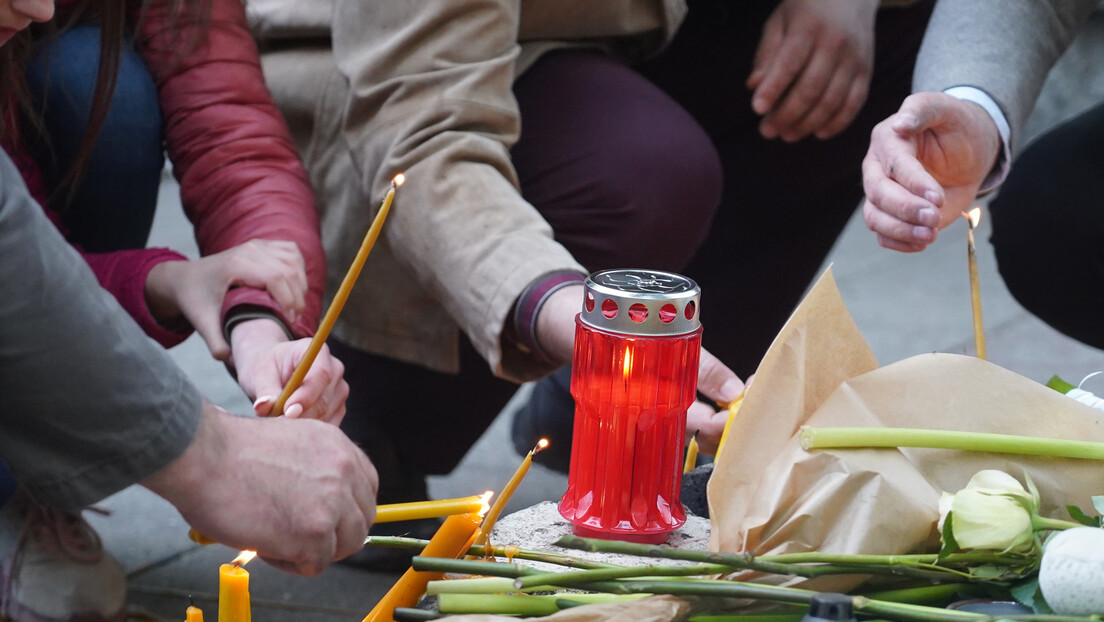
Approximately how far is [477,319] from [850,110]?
1.98ft

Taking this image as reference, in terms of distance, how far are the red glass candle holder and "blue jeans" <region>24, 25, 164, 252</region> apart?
62 centimetres

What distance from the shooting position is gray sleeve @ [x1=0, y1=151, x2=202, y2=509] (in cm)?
56


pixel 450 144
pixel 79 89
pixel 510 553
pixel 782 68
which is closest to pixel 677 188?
pixel 782 68

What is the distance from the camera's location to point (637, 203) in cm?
133

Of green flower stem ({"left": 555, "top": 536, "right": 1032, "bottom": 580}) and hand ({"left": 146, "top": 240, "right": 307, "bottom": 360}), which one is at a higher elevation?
green flower stem ({"left": 555, "top": 536, "right": 1032, "bottom": 580})

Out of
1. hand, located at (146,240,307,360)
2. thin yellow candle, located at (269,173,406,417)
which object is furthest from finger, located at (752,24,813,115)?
thin yellow candle, located at (269,173,406,417)

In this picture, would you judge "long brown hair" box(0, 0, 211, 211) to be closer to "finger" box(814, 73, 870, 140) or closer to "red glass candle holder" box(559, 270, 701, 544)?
"red glass candle holder" box(559, 270, 701, 544)

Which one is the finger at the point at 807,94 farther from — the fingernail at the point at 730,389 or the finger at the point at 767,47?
the fingernail at the point at 730,389

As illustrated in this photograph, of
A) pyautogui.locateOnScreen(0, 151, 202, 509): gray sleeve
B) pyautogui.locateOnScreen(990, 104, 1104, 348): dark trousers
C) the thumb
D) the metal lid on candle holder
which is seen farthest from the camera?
pyautogui.locateOnScreen(990, 104, 1104, 348): dark trousers

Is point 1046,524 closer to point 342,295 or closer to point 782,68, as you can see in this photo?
point 342,295

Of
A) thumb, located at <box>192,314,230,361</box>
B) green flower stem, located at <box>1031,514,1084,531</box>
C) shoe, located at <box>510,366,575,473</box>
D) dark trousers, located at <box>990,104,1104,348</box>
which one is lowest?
shoe, located at <box>510,366,575,473</box>

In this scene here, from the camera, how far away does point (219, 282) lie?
1077mm

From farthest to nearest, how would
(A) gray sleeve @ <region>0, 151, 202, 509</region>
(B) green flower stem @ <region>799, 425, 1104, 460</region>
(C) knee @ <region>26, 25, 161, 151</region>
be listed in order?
(C) knee @ <region>26, 25, 161, 151</region>
(B) green flower stem @ <region>799, 425, 1104, 460</region>
(A) gray sleeve @ <region>0, 151, 202, 509</region>

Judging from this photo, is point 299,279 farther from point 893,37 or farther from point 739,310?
point 893,37
